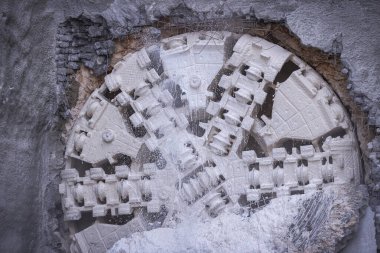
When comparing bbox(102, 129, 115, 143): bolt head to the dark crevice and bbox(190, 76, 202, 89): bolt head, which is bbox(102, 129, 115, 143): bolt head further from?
the dark crevice

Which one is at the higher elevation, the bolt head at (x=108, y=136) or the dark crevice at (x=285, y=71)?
the dark crevice at (x=285, y=71)

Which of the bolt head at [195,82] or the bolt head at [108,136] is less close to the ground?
the bolt head at [195,82]

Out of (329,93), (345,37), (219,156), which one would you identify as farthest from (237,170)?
(345,37)

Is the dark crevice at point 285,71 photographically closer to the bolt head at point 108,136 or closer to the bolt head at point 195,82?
the bolt head at point 195,82

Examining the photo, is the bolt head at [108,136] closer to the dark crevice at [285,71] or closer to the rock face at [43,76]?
the rock face at [43,76]

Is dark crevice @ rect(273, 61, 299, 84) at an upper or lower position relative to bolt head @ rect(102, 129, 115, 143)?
upper

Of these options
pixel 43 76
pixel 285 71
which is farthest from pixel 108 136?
pixel 285 71

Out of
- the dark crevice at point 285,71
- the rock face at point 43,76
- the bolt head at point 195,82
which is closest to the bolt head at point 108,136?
the rock face at point 43,76

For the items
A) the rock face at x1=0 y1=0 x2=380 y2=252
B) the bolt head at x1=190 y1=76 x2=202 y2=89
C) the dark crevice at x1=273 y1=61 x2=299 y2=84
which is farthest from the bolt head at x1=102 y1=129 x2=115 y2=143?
the dark crevice at x1=273 y1=61 x2=299 y2=84

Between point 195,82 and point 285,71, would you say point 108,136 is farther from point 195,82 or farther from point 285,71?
point 285,71
